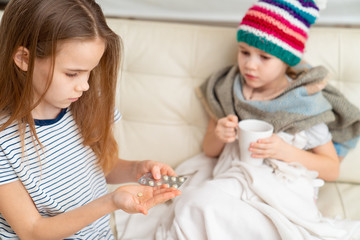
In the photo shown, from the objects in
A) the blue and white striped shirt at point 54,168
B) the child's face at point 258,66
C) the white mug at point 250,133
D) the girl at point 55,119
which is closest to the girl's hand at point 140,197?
the girl at point 55,119

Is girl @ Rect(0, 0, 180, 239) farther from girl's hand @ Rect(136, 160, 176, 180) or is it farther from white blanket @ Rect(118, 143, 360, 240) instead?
white blanket @ Rect(118, 143, 360, 240)

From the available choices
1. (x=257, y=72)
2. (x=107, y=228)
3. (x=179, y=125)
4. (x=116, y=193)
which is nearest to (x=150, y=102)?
(x=179, y=125)

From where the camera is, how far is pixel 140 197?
35.3 inches

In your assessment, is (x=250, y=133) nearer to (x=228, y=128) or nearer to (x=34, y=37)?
(x=228, y=128)

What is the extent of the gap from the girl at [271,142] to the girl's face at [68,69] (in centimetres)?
48

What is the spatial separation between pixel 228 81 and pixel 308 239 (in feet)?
1.96

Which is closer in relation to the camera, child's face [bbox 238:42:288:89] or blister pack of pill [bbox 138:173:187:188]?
blister pack of pill [bbox 138:173:187:188]

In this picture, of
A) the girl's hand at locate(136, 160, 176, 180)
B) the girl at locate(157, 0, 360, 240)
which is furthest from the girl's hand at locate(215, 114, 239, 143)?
the girl's hand at locate(136, 160, 176, 180)

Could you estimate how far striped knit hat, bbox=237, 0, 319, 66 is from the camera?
50.1 inches

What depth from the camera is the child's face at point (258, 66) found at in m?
1.33

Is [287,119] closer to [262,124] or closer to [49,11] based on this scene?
[262,124]

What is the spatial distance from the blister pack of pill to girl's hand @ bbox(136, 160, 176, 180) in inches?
0.6

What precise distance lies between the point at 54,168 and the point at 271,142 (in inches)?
25.1

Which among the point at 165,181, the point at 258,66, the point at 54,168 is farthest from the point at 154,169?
the point at 258,66
